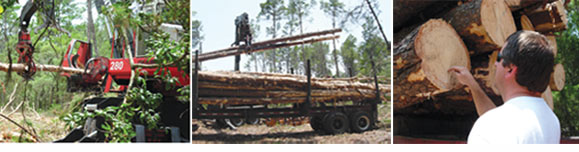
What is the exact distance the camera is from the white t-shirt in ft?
8.24

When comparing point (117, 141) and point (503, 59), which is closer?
point (503, 59)

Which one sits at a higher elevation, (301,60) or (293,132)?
(301,60)

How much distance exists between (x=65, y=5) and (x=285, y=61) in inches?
76.3

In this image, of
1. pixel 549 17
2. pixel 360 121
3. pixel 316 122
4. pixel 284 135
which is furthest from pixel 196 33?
pixel 549 17

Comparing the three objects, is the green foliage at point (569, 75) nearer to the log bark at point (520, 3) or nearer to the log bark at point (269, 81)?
the log bark at point (520, 3)

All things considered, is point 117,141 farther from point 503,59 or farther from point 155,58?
point 503,59

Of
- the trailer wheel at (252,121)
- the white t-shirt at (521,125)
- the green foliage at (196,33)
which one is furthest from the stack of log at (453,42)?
the green foliage at (196,33)

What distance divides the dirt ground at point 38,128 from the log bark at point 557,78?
4.06 m

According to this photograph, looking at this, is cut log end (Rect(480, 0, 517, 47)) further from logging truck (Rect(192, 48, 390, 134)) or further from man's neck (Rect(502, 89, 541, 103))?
logging truck (Rect(192, 48, 390, 134))

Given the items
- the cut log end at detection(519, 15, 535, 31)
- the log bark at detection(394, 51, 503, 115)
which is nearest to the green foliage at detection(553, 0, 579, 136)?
the cut log end at detection(519, 15, 535, 31)

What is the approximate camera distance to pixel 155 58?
12.6 feet

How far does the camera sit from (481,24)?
11.0 feet

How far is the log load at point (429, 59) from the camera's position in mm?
3201

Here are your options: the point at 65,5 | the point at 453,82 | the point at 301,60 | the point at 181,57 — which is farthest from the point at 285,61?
the point at 65,5
